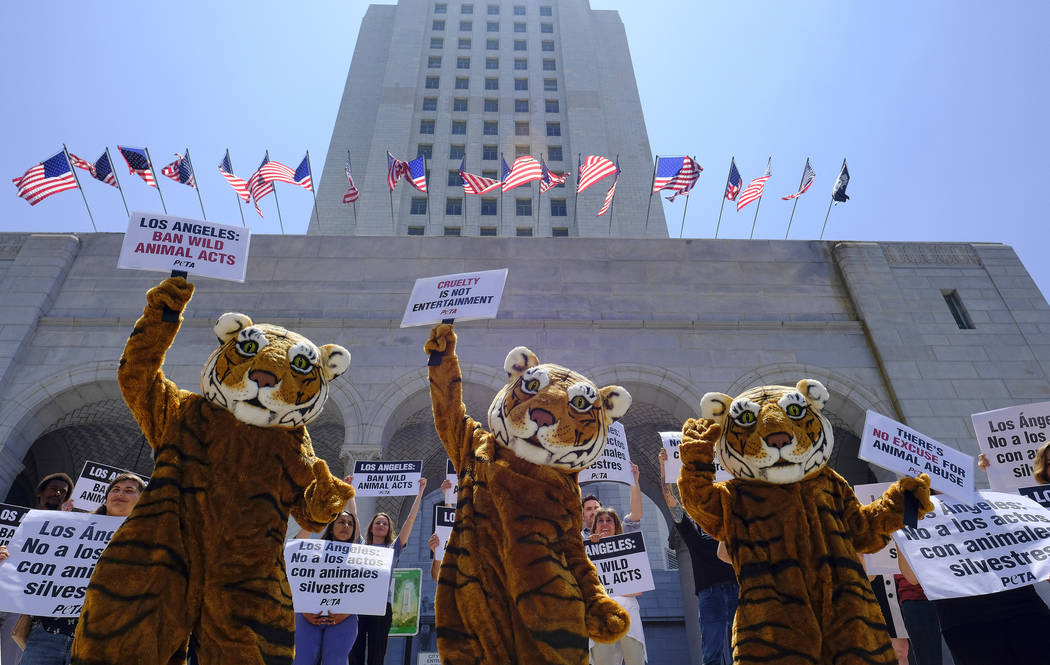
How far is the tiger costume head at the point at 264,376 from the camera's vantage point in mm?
3432

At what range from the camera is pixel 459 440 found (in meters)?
3.89

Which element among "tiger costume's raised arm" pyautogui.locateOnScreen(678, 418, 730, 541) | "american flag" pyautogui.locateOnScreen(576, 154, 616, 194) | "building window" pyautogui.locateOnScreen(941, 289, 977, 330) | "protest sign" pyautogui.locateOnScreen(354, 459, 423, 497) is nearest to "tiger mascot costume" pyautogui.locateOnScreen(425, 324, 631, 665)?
"tiger costume's raised arm" pyautogui.locateOnScreen(678, 418, 730, 541)

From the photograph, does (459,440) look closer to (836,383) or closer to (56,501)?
(56,501)

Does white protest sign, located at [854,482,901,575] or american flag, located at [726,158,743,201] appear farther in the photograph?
american flag, located at [726,158,743,201]

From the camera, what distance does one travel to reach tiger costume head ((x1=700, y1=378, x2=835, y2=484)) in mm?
3699

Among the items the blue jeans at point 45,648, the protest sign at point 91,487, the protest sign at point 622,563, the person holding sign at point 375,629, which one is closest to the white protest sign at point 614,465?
the protest sign at point 622,563

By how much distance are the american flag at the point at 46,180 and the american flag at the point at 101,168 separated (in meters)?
0.65

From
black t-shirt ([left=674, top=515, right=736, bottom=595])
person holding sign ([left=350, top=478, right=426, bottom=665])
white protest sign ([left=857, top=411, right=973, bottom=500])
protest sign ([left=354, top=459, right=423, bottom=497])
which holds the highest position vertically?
white protest sign ([left=857, top=411, right=973, bottom=500])

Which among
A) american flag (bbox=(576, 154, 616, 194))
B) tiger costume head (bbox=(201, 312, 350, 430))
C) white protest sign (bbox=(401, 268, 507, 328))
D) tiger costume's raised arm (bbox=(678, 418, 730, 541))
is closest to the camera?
tiger costume head (bbox=(201, 312, 350, 430))

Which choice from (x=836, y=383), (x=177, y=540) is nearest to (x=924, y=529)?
(x=177, y=540)

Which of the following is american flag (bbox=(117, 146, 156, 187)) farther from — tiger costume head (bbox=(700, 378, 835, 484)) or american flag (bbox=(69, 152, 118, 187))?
tiger costume head (bbox=(700, 378, 835, 484))

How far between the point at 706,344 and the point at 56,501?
8.75 m

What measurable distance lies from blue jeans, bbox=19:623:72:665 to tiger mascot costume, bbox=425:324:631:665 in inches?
134

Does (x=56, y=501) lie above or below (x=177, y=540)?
below
